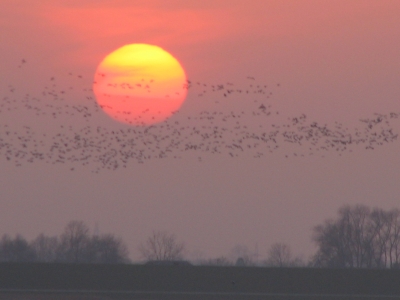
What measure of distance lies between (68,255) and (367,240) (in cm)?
3434

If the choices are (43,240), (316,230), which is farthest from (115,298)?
(43,240)

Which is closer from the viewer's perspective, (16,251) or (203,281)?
(203,281)

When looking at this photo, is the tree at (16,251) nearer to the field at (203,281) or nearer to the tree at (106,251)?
the tree at (106,251)

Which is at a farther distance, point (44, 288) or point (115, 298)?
point (44, 288)

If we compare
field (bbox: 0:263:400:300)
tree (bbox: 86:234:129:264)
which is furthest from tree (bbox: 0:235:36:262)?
field (bbox: 0:263:400:300)

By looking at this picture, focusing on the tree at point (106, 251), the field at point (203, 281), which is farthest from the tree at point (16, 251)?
the field at point (203, 281)

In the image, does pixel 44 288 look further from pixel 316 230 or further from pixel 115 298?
pixel 316 230

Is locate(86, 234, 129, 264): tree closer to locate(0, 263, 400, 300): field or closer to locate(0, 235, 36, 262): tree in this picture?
locate(0, 235, 36, 262): tree

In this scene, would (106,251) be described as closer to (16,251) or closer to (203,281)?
(16,251)

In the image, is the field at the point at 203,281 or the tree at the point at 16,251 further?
the tree at the point at 16,251

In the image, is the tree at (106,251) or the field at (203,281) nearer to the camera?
the field at (203,281)

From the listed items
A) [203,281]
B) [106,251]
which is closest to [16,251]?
[106,251]

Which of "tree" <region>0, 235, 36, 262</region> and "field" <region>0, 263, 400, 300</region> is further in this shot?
"tree" <region>0, 235, 36, 262</region>

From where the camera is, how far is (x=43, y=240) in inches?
5022
